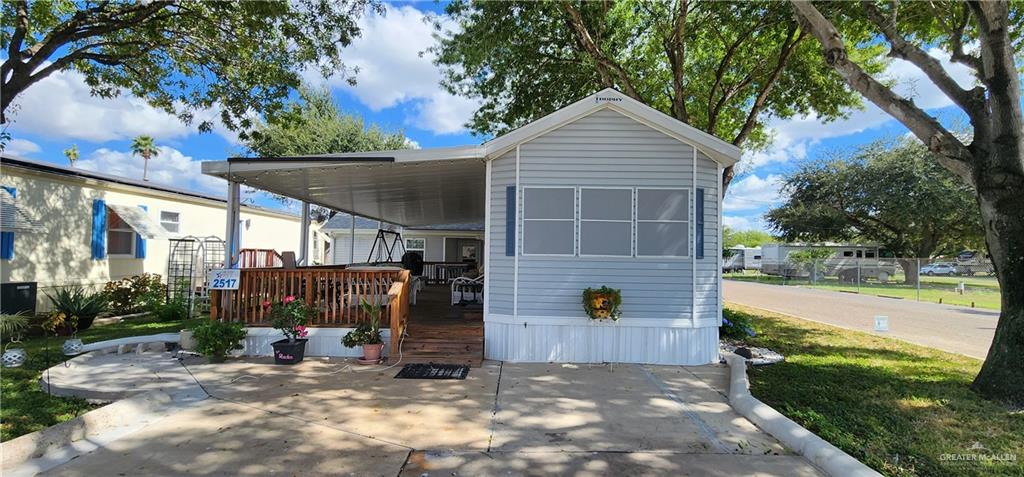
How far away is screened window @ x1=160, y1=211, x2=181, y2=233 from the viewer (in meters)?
12.4

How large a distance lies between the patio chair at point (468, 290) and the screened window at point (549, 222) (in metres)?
2.31

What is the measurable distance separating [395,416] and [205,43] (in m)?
7.48

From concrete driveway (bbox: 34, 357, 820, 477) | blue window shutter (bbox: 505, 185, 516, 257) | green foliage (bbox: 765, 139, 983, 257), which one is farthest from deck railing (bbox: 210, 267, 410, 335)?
green foliage (bbox: 765, 139, 983, 257)

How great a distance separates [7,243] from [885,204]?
3465 centimetres

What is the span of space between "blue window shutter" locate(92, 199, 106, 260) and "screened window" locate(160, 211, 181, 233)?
1.78 metres

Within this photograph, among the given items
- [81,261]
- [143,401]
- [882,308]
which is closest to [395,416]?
[143,401]

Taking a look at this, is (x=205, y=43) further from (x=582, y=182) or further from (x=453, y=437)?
(x=453, y=437)

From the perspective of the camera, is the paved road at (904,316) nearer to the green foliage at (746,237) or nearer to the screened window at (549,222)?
the screened window at (549,222)

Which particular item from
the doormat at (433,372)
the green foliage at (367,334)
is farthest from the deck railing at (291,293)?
the doormat at (433,372)

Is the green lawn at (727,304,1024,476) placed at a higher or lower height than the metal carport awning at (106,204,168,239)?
lower

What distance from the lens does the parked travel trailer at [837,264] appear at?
2386cm

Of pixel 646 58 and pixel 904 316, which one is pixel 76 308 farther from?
pixel 904 316

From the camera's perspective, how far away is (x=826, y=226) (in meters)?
31.4

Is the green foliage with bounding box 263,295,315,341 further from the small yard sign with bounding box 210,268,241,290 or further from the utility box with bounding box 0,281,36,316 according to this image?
the utility box with bounding box 0,281,36,316
